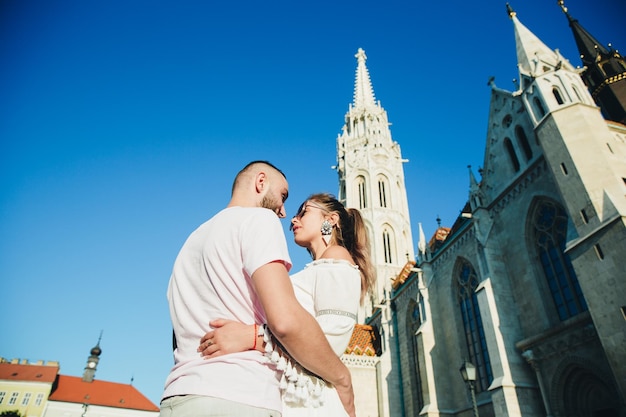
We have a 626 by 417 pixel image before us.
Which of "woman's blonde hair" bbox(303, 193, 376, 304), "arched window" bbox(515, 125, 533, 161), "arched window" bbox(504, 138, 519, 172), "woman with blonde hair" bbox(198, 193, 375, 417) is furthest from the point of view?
"arched window" bbox(504, 138, 519, 172)

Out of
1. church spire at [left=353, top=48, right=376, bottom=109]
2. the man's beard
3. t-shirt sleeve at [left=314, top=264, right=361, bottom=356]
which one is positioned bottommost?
t-shirt sleeve at [left=314, top=264, right=361, bottom=356]

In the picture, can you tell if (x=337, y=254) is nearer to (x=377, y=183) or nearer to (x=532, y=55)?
(x=532, y=55)

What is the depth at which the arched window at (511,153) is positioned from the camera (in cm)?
1514

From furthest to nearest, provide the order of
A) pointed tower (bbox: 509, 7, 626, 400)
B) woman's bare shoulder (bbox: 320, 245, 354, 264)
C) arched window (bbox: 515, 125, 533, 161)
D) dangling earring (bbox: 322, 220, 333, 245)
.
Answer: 1. arched window (bbox: 515, 125, 533, 161)
2. pointed tower (bbox: 509, 7, 626, 400)
3. dangling earring (bbox: 322, 220, 333, 245)
4. woman's bare shoulder (bbox: 320, 245, 354, 264)

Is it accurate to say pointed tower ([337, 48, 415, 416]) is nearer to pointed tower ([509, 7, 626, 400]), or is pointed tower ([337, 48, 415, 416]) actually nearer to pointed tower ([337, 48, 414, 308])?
pointed tower ([337, 48, 414, 308])

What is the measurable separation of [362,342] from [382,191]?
17.6m

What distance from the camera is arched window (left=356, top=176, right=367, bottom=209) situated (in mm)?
37250

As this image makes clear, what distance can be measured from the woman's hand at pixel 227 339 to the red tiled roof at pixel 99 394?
57.0 m

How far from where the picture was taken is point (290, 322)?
1369mm

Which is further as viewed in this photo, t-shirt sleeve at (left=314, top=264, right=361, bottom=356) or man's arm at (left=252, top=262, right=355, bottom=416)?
t-shirt sleeve at (left=314, top=264, right=361, bottom=356)

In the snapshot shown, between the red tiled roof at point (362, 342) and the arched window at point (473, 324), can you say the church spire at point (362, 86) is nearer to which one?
the red tiled roof at point (362, 342)

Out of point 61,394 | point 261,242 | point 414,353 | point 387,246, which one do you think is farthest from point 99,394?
point 261,242

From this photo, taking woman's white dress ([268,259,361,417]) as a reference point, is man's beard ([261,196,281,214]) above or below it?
above

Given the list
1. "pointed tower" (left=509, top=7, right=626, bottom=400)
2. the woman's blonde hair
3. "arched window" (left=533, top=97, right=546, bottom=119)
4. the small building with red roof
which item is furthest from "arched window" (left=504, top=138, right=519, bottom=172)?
the small building with red roof
